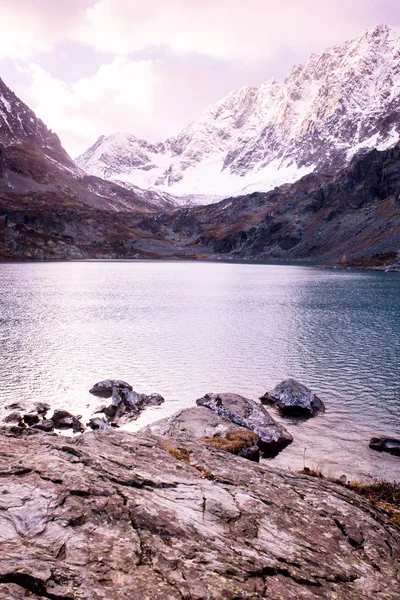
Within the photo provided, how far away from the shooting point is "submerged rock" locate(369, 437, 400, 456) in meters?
27.2

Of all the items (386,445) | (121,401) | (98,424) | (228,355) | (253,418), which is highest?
(253,418)

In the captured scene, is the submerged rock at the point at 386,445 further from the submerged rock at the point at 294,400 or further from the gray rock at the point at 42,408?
the gray rock at the point at 42,408

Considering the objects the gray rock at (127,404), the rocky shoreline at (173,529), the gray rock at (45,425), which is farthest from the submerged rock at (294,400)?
the rocky shoreline at (173,529)

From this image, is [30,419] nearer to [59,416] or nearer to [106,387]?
[59,416]

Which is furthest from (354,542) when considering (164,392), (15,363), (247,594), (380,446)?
(15,363)

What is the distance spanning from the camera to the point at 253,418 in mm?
30547

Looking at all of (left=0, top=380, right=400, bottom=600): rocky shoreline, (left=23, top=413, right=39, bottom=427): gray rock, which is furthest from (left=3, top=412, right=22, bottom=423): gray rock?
(left=0, top=380, right=400, bottom=600): rocky shoreline

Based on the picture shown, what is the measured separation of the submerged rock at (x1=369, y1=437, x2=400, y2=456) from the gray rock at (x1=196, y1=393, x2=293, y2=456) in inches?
216

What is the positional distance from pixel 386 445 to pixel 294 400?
27.4 feet

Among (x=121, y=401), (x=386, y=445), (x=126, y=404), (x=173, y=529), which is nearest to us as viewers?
(x=173, y=529)

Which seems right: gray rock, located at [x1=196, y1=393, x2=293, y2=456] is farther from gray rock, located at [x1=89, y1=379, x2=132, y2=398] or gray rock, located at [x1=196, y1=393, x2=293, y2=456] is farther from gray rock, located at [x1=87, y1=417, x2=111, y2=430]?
gray rock, located at [x1=89, y1=379, x2=132, y2=398]

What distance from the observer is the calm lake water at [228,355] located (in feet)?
104

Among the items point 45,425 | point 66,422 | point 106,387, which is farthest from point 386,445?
point 106,387

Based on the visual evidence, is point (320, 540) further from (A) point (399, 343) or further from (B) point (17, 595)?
(A) point (399, 343)
